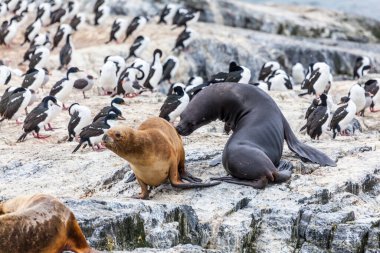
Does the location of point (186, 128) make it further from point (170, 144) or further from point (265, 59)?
point (265, 59)

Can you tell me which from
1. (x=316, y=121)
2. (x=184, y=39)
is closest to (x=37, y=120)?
(x=316, y=121)

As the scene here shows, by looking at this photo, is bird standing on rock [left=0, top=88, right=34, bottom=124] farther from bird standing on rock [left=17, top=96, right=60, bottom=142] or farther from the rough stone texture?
the rough stone texture

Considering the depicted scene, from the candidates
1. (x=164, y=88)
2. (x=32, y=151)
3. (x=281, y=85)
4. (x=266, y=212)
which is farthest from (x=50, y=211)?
(x=164, y=88)

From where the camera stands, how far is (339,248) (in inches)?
293

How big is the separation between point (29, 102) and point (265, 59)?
33.4 ft

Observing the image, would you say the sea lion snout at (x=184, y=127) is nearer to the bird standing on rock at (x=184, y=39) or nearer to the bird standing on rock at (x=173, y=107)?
the bird standing on rock at (x=173, y=107)

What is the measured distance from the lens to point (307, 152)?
963 cm

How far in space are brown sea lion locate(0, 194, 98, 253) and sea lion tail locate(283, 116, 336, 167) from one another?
142 inches

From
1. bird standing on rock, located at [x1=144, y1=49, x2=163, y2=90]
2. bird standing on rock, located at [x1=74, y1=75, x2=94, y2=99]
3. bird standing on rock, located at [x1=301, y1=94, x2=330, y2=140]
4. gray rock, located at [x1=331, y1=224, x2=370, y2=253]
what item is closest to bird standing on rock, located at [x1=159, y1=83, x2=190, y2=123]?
bird standing on rock, located at [x1=301, y1=94, x2=330, y2=140]

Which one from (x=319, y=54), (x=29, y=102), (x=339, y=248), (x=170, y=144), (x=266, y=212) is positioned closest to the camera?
(x=339, y=248)

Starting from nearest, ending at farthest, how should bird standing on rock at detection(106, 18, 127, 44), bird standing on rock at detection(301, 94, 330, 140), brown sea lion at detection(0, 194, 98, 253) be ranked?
brown sea lion at detection(0, 194, 98, 253) → bird standing on rock at detection(301, 94, 330, 140) → bird standing on rock at detection(106, 18, 127, 44)

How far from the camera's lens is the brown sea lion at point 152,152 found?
8.10 metres

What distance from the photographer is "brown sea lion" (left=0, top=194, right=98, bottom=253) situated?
6.18 m

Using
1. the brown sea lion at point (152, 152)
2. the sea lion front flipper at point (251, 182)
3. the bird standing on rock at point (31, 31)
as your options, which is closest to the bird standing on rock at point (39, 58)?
the bird standing on rock at point (31, 31)
